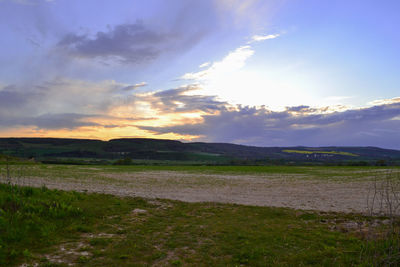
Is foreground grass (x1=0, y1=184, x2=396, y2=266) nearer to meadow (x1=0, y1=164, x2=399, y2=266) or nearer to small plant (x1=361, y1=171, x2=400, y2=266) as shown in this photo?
meadow (x1=0, y1=164, x2=399, y2=266)

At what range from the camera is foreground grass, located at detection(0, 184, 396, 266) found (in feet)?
22.8

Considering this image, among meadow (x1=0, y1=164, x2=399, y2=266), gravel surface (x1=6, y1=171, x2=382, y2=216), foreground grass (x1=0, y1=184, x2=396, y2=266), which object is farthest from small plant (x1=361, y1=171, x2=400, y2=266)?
gravel surface (x1=6, y1=171, x2=382, y2=216)

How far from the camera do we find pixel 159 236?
9.19 metres

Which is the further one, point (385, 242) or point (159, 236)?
point (159, 236)

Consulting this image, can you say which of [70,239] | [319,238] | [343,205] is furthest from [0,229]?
[343,205]

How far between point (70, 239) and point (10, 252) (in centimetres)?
184

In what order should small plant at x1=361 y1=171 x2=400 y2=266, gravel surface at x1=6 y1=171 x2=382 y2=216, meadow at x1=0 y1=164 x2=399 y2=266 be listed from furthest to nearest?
gravel surface at x1=6 y1=171 x2=382 y2=216 → meadow at x1=0 y1=164 x2=399 y2=266 → small plant at x1=361 y1=171 x2=400 y2=266

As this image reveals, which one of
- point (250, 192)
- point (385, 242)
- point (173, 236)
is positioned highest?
point (385, 242)

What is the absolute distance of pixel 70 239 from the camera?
8516 millimetres

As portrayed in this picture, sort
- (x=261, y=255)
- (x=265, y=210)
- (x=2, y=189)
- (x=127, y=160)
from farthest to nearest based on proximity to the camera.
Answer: (x=127, y=160) → (x=265, y=210) → (x=2, y=189) → (x=261, y=255)

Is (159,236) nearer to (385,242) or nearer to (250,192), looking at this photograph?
(385,242)

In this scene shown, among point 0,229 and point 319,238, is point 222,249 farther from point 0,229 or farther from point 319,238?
point 0,229

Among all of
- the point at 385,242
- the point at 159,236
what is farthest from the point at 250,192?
the point at 385,242

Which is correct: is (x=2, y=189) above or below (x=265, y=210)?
above
